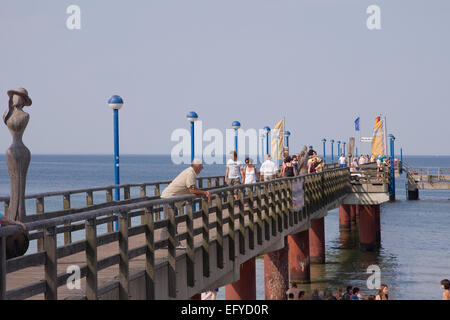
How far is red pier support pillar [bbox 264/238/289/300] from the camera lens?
23000 mm

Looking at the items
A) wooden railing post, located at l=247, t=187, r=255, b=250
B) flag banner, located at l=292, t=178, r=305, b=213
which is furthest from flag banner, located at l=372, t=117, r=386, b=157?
wooden railing post, located at l=247, t=187, r=255, b=250

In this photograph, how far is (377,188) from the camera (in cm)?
3484

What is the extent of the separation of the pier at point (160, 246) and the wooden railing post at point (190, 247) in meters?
0.02

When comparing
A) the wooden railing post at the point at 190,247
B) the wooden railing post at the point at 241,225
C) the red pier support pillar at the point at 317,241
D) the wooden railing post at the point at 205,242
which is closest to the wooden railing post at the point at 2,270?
the wooden railing post at the point at 190,247

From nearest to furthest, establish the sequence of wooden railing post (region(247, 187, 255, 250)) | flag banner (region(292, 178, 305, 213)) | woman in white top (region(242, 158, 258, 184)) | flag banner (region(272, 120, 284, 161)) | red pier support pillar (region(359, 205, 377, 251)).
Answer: wooden railing post (region(247, 187, 255, 250))
woman in white top (region(242, 158, 258, 184))
flag banner (region(292, 178, 305, 213))
flag banner (region(272, 120, 284, 161))
red pier support pillar (region(359, 205, 377, 251))

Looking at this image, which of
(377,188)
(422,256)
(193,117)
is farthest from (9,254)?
(422,256)

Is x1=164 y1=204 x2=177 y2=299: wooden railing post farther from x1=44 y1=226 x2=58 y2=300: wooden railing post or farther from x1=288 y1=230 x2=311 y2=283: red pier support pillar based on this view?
x1=288 y1=230 x2=311 y2=283: red pier support pillar

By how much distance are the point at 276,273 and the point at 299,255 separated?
4.46m

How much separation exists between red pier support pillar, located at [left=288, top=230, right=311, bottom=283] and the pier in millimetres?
1845

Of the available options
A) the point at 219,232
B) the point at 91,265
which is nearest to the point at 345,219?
the point at 219,232

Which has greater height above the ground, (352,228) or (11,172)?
(11,172)

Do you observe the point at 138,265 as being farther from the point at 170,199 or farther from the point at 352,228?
the point at 352,228
